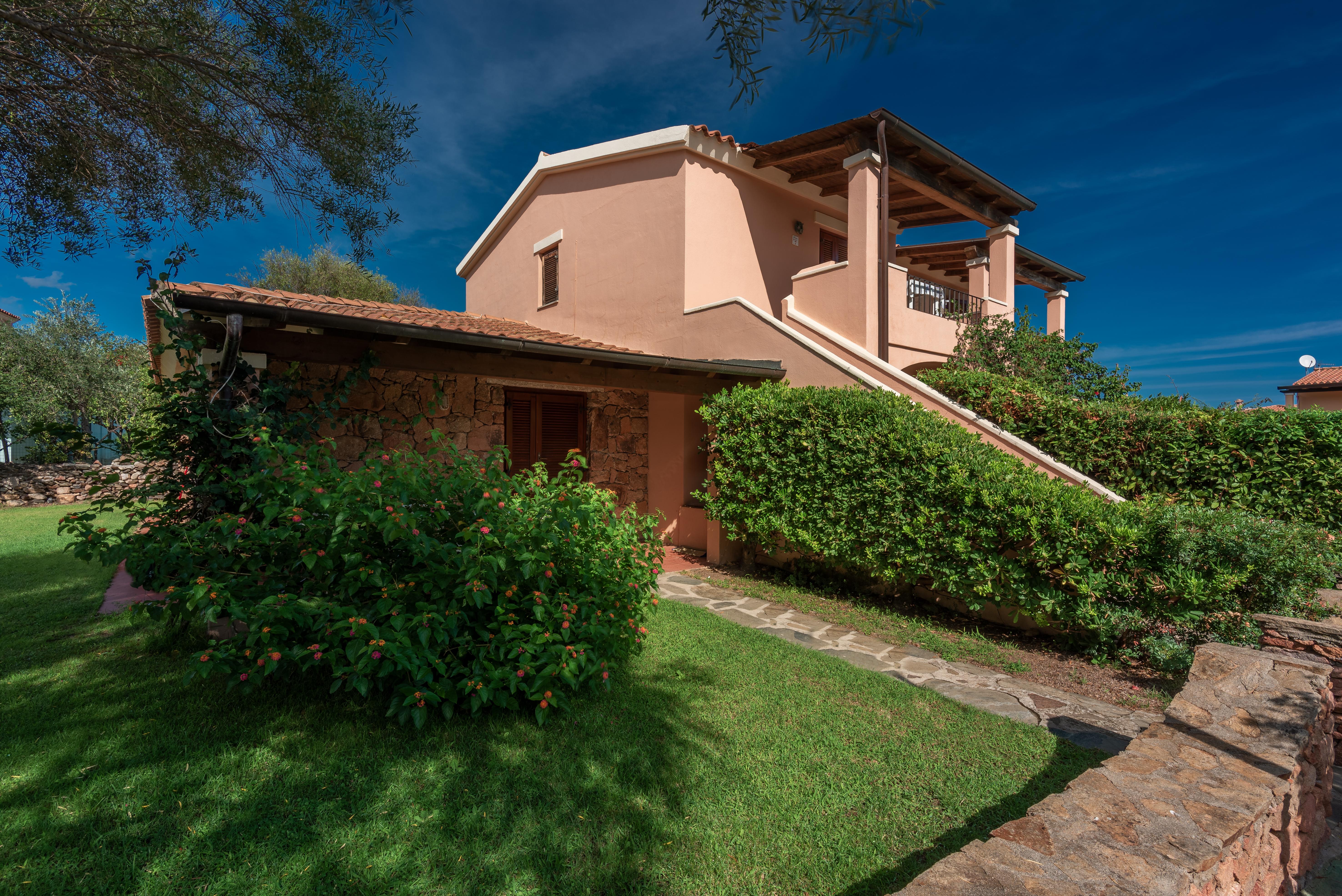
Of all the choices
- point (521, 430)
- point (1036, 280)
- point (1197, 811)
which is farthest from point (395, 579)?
point (1036, 280)

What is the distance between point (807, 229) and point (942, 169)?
2540 millimetres

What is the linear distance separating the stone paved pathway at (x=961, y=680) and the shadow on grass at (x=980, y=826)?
14.5 inches

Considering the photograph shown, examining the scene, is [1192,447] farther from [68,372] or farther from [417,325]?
[68,372]

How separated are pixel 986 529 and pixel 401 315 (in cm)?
865

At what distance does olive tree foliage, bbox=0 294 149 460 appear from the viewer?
18406 millimetres

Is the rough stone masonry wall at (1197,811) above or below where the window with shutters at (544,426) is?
below

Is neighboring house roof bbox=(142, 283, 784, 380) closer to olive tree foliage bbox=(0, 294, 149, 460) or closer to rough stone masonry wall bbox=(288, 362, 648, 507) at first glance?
rough stone masonry wall bbox=(288, 362, 648, 507)

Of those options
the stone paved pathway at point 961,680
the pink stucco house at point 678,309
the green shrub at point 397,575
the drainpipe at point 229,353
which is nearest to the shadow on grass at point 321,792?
the green shrub at point 397,575

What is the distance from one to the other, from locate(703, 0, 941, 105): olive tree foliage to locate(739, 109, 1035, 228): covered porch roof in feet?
20.7

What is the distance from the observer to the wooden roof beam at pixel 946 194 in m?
9.48

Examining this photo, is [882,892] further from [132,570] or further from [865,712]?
[132,570]

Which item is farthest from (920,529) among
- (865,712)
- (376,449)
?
(376,449)

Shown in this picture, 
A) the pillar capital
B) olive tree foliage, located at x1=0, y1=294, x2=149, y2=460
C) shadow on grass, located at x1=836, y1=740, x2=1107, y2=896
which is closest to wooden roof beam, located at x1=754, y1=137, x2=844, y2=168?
the pillar capital

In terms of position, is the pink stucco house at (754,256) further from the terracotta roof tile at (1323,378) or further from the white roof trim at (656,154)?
the terracotta roof tile at (1323,378)
